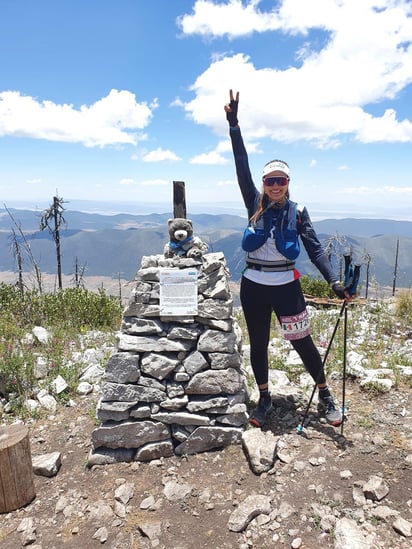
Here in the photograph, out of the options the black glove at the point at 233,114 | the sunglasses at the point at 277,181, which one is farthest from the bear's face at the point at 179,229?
the black glove at the point at 233,114

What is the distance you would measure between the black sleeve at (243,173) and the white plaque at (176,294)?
1.17 meters

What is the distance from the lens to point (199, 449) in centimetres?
445

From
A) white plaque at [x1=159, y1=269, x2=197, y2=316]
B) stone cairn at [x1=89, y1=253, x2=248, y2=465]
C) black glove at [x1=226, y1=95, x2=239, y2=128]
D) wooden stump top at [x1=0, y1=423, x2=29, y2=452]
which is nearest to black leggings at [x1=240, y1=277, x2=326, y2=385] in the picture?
stone cairn at [x1=89, y1=253, x2=248, y2=465]

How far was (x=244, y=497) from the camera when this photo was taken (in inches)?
144

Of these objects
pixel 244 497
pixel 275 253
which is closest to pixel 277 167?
pixel 275 253

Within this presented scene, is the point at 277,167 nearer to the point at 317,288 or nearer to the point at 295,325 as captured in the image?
the point at 295,325

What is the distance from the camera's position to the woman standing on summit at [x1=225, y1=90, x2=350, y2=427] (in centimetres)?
405

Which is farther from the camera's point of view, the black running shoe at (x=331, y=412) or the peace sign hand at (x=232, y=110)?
the black running shoe at (x=331, y=412)

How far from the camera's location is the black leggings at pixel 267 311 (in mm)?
4242

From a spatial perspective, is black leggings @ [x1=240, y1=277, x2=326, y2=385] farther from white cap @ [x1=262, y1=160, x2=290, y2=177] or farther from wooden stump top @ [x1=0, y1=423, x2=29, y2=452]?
wooden stump top @ [x1=0, y1=423, x2=29, y2=452]

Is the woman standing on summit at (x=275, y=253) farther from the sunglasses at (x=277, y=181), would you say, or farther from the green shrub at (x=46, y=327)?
the green shrub at (x=46, y=327)

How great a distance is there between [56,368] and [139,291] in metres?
3.07

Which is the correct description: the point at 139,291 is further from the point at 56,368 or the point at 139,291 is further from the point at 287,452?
the point at 56,368

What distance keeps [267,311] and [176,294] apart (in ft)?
3.76
